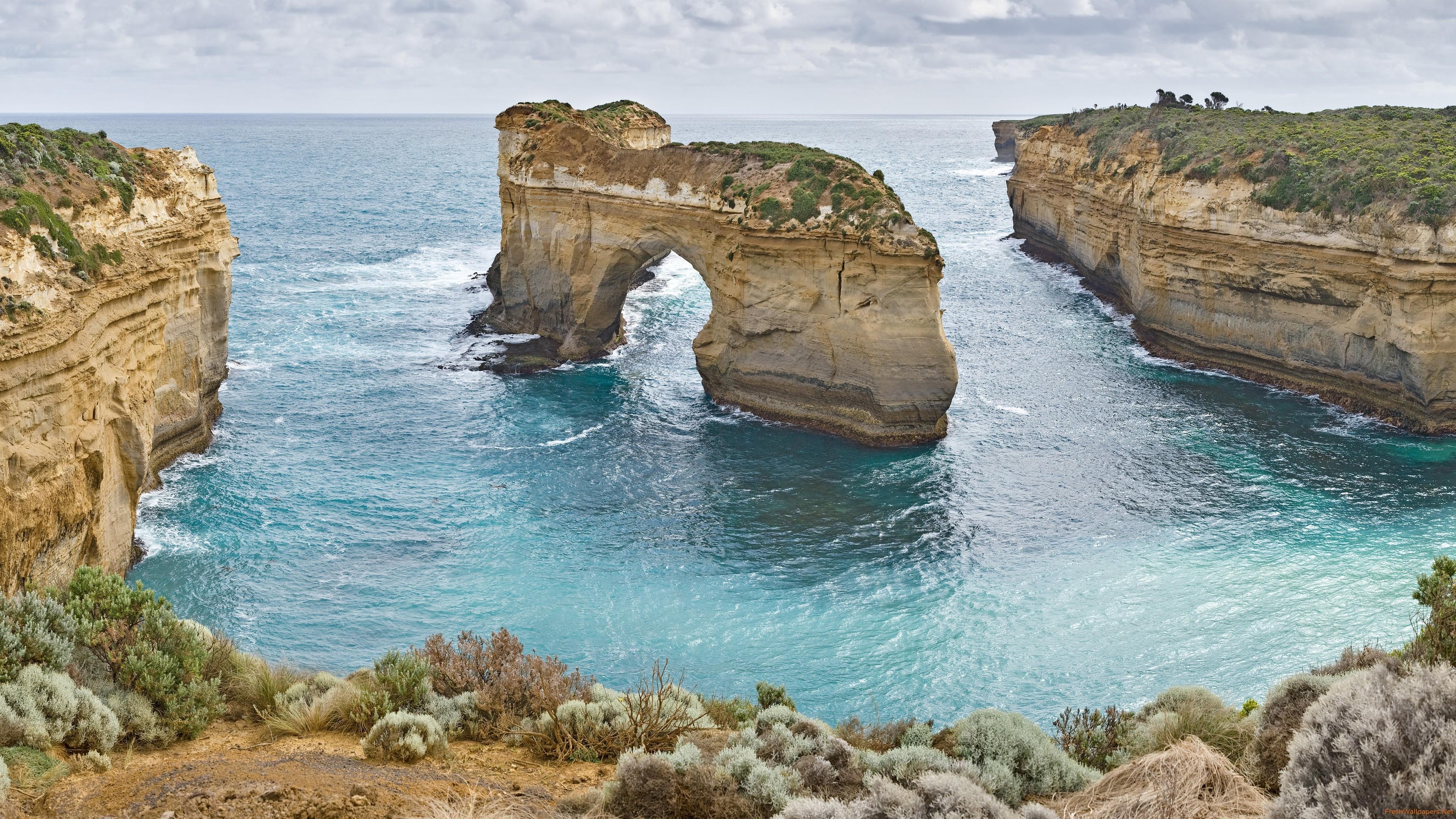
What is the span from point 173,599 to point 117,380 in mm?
6709

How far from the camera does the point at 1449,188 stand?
3762cm

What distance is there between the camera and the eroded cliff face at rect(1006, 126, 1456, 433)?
122 feet

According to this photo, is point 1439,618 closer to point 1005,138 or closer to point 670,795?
point 670,795

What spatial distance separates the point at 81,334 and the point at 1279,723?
788 inches

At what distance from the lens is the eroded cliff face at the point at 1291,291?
122ft

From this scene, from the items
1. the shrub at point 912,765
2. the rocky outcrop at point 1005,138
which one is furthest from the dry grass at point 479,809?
the rocky outcrop at point 1005,138

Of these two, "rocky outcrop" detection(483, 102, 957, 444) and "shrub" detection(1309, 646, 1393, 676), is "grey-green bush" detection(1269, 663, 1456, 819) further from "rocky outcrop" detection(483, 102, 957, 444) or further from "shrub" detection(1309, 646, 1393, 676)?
"rocky outcrop" detection(483, 102, 957, 444)

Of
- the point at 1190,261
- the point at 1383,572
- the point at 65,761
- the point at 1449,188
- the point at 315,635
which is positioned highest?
the point at 1449,188

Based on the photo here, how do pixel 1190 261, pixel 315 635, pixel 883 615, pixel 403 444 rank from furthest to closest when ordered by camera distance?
pixel 1190 261
pixel 403 444
pixel 883 615
pixel 315 635

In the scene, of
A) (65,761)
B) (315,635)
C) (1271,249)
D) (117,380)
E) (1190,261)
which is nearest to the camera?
(65,761)

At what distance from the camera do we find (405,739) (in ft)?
38.1

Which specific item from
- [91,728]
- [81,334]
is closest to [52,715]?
[91,728]

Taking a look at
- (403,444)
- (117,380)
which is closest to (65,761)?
(117,380)

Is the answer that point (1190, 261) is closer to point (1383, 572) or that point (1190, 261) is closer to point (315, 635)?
point (1383, 572)
